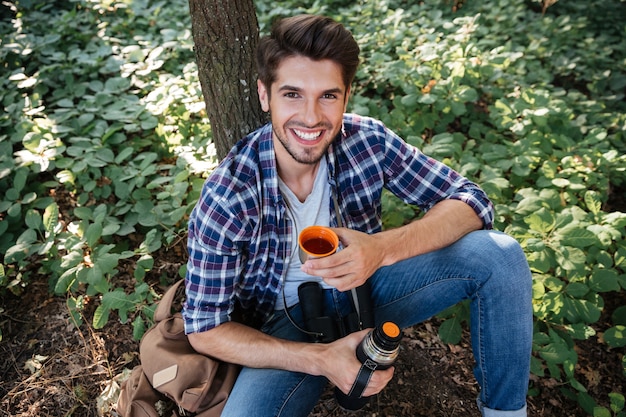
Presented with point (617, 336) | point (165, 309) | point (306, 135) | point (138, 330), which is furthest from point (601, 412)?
point (138, 330)

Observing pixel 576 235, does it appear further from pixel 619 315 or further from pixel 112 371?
pixel 112 371

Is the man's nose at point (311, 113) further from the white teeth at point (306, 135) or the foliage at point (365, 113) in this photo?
the foliage at point (365, 113)

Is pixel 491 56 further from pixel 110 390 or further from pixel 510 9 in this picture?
pixel 110 390

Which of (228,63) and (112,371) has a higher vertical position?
(228,63)

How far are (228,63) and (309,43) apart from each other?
0.76 metres

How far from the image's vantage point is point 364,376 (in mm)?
1562

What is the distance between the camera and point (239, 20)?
224cm

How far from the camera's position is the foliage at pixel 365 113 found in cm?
232

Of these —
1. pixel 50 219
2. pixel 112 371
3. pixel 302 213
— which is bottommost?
pixel 112 371

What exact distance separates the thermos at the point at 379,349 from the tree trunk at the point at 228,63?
1.52m

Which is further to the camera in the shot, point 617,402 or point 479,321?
Result: point 617,402

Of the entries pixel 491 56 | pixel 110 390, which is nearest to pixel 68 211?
pixel 110 390

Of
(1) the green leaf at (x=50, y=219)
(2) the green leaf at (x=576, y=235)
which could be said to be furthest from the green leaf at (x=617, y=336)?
(1) the green leaf at (x=50, y=219)

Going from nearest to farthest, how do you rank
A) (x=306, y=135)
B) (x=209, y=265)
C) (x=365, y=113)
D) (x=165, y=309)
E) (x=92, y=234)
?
(x=209, y=265) < (x=306, y=135) < (x=165, y=309) < (x=92, y=234) < (x=365, y=113)
